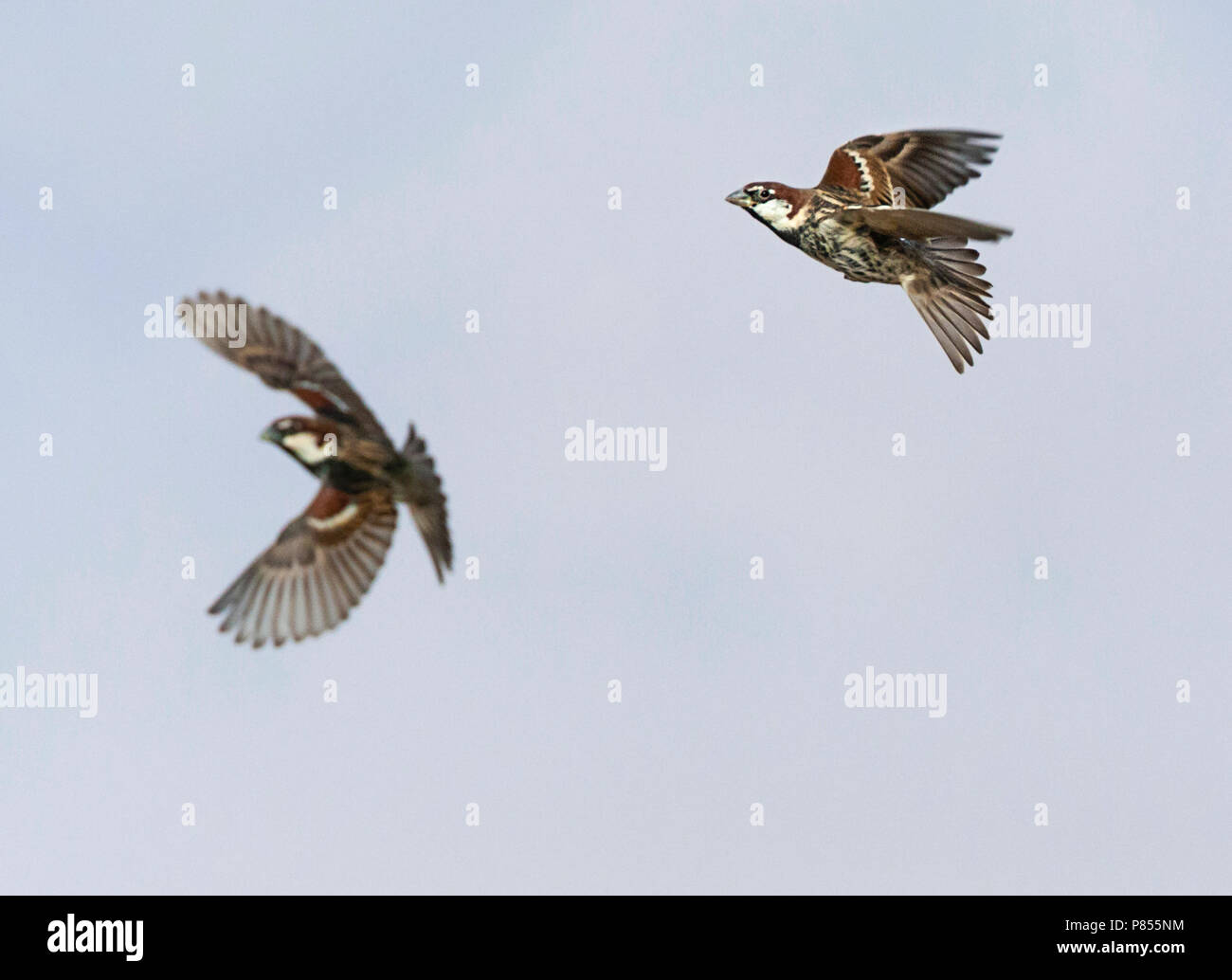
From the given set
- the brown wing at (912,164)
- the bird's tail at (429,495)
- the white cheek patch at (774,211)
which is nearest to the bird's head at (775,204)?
the white cheek patch at (774,211)

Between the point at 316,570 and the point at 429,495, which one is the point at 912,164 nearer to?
the point at 429,495

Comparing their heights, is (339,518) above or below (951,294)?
below

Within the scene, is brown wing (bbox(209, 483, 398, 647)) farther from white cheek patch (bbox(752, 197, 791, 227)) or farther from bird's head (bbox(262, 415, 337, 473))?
white cheek patch (bbox(752, 197, 791, 227))

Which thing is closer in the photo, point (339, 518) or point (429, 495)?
point (429, 495)

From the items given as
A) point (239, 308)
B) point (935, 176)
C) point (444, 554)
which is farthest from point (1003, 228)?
point (239, 308)

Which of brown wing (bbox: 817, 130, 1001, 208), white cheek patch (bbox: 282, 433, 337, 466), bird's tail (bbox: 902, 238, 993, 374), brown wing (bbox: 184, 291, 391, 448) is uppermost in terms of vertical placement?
brown wing (bbox: 817, 130, 1001, 208)

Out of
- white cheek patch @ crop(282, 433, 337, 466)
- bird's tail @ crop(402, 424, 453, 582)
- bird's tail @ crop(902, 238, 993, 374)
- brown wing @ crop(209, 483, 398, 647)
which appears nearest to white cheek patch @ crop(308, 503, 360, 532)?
brown wing @ crop(209, 483, 398, 647)

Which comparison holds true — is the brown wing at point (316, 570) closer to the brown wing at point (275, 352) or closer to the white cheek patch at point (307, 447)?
the white cheek patch at point (307, 447)

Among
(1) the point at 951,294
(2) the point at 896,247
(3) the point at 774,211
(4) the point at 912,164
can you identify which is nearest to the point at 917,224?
(2) the point at 896,247
